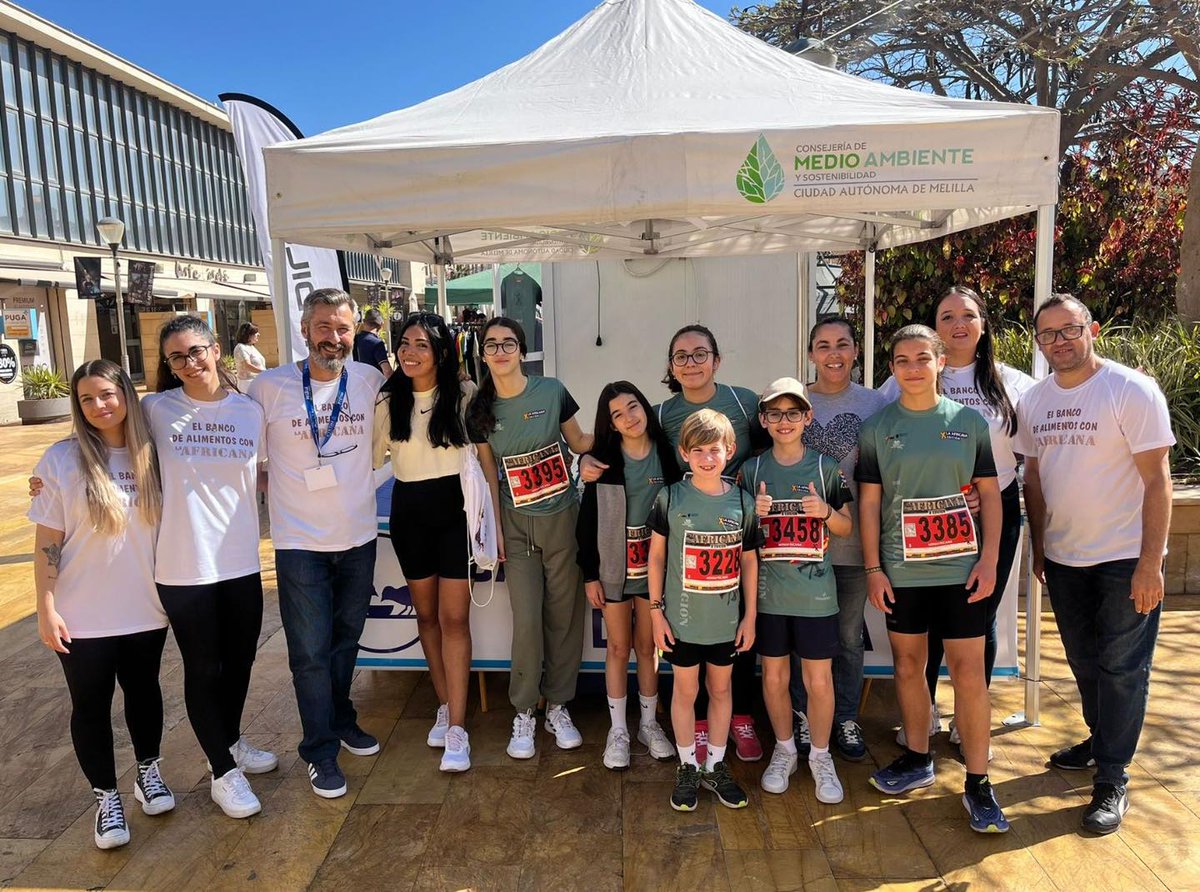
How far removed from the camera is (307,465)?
2922mm

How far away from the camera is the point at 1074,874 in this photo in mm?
2492

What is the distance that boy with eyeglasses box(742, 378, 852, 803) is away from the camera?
2762 millimetres

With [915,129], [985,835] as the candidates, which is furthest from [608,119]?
[985,835]

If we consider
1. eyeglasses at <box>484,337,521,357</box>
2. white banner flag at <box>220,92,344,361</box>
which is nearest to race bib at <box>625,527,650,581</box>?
eyeglasses at <box>484,337,521,357</box>

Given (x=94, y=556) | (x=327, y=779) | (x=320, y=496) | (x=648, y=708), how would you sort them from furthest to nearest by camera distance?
(x=648, y=708) < (x=327, y=779) < (x=320, y=496) < (x=94, y=556)

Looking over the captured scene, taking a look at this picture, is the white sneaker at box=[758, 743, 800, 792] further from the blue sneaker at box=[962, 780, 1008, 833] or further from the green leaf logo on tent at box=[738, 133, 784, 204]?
the green leaf logo on tent at box=[738, 133, 784, 204]

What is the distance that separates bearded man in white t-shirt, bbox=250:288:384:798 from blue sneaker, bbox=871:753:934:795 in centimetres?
203

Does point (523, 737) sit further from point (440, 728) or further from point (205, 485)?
point (205, 485)

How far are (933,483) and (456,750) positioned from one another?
6.86ft

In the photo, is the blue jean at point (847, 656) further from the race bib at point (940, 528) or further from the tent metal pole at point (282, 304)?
the tent metal pole at point (282, 304)

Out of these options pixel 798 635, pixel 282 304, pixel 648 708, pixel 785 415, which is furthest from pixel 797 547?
pixel 282 304

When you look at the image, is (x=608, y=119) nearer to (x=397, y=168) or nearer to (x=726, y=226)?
(x=397, y=168)

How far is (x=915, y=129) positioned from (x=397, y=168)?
6.39 feet

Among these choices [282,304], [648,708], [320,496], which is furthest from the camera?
[282,304]
